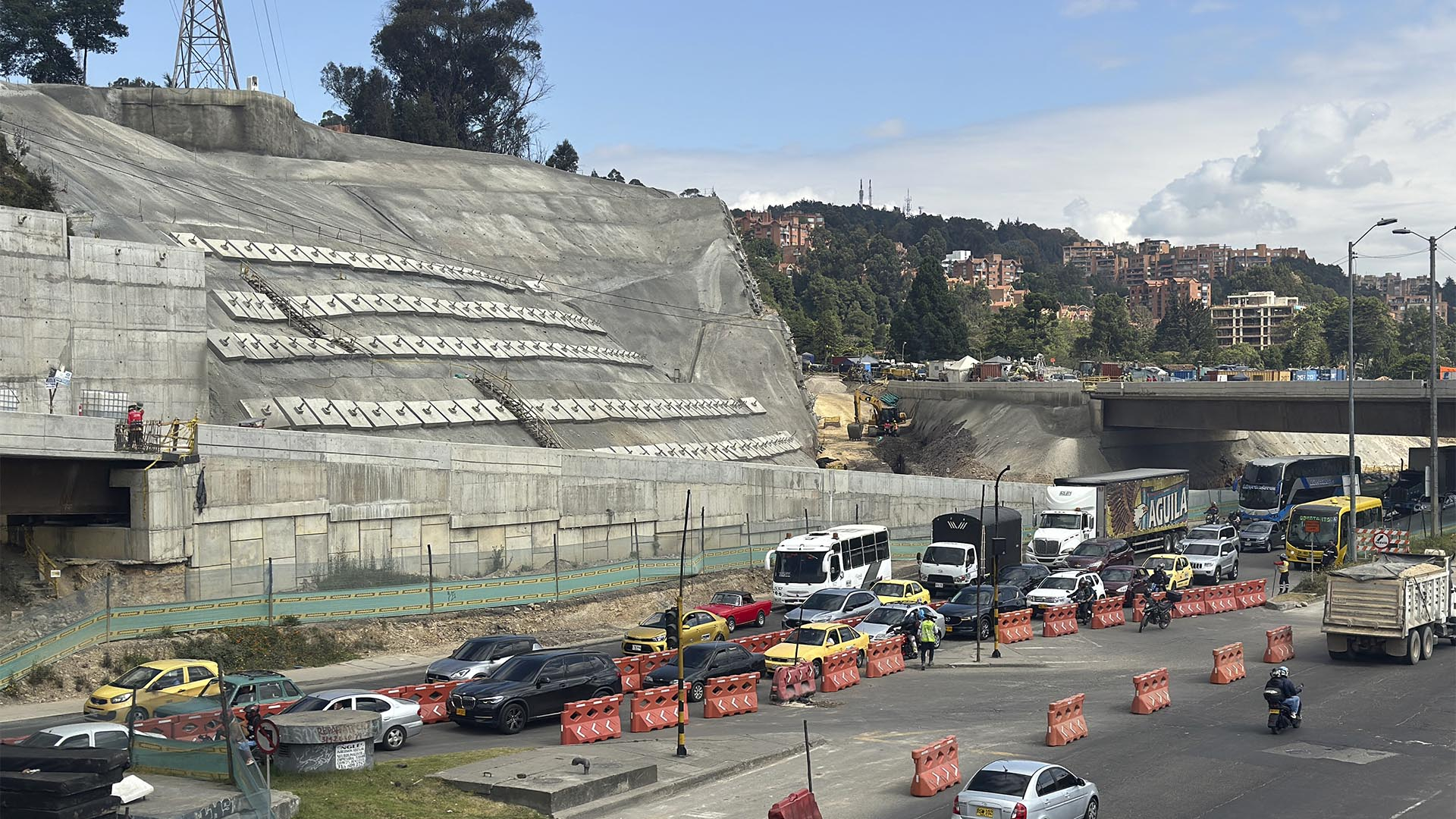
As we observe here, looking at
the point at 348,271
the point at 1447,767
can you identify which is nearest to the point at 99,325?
the point at 348,271

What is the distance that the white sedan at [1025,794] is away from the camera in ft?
62.4

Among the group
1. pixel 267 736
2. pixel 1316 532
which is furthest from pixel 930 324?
pixel 267 736

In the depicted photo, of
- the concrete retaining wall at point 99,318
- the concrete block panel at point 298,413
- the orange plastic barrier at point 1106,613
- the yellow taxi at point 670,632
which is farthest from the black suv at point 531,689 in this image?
Result: the concrete block panel at point 298,413

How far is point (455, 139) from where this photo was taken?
130250mm

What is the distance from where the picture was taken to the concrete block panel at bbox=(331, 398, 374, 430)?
52.5 metres

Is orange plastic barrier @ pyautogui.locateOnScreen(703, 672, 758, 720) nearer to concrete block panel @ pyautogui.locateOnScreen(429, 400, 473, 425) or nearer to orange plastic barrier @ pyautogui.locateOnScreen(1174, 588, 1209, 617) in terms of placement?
orange plastic barrier @ pyautogui.locateOnScreen(1174, 588, 1209, 617)

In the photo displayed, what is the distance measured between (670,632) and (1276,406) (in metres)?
59.4

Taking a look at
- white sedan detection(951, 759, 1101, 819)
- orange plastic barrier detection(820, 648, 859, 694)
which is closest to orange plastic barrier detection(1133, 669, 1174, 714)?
orange plastic barrier detection(820, 648, 859, 694)

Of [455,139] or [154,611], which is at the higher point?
[455,139]

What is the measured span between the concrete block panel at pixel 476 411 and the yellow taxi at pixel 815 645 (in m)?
26.1

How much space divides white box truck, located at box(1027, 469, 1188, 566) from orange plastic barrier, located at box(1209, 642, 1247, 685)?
18657mm

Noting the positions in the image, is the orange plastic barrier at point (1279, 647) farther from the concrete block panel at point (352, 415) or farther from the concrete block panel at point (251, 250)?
the concrete block panel at point (251, 250)

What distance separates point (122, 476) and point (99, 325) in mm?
9106

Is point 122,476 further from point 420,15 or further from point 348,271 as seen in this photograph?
point 420,15
